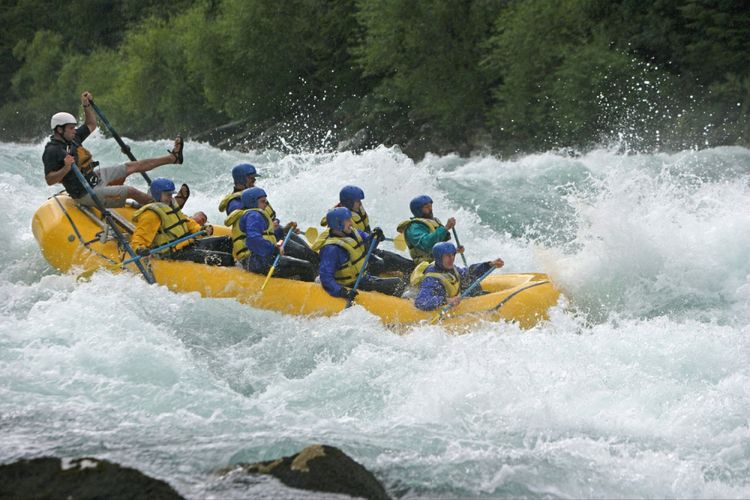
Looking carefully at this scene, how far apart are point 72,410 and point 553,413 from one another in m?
3.15

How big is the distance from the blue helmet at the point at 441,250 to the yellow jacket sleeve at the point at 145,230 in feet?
8.92

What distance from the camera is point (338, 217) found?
852 centimetres

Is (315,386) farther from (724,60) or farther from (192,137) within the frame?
(192,137)

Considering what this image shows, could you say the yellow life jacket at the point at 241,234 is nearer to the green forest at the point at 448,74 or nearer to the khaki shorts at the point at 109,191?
the khaki shorts at the point at 109,191

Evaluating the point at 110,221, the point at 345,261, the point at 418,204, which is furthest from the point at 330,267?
the point at 110,221

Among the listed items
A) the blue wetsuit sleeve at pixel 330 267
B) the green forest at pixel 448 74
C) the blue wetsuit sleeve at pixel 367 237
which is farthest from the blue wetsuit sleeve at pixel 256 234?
the green forest at pixel 448 74

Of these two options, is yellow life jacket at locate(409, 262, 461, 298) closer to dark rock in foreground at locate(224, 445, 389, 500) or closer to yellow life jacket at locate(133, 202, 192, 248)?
yellow life jacket at locate(133, 202, 192, 248)

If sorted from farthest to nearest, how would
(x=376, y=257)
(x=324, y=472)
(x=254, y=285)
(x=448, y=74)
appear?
1. (x=448, y=74)
2. (x=376, y=257)
3. (x=254, y=285)
4. (x=324, y=472)

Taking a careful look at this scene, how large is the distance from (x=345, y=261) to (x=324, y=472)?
3.63m

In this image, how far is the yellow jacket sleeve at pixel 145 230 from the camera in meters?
9.08

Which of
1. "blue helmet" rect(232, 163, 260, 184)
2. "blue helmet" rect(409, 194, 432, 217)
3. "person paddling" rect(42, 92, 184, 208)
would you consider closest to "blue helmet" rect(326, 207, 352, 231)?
"blue helmet" rect(409, 194, 432, 217)

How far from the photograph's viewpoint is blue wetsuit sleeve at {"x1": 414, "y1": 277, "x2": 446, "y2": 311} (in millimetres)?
8086

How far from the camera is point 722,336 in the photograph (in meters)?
7.84

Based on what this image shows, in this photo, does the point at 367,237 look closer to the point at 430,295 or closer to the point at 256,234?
the point at 256,234
